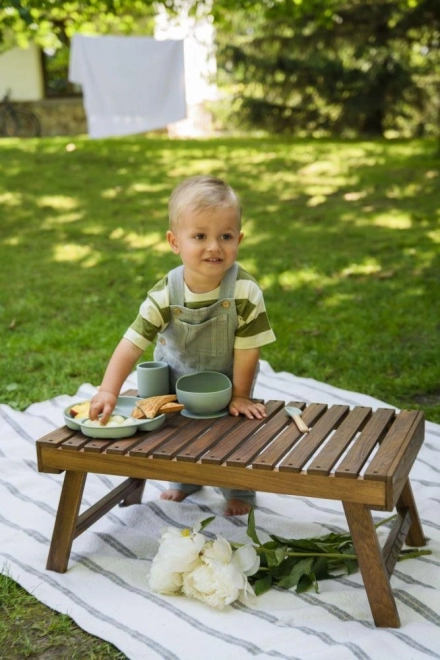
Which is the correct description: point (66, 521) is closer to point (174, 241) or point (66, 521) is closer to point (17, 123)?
point (174, 241)

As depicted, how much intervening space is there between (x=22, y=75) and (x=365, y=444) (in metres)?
16.5

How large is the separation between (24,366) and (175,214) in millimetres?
2219

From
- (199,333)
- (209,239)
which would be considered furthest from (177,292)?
(209,239)

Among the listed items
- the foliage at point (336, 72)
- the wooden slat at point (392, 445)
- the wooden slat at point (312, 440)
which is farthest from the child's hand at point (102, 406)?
the foliage at point (336, 72)

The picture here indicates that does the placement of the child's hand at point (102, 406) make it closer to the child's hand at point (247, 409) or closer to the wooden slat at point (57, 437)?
the wooden slat at point (57, 437)

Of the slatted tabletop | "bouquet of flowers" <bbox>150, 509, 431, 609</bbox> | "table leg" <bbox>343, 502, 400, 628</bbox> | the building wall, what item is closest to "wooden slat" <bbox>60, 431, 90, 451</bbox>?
the slatted tabletop

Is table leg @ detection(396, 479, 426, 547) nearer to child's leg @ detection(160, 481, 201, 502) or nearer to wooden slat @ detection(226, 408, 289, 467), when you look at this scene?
wooden slat @ detection(226, 408, 289, 467)

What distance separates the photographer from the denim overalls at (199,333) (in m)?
2.81

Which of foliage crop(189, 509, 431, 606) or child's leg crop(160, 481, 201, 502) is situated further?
child's leg crop(160, 481, 201, 502)

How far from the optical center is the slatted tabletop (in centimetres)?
217

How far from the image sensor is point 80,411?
2627 millimetres

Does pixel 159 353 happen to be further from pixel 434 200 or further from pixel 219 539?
pixel 434 200

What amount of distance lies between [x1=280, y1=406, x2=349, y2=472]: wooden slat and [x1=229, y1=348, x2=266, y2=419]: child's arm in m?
0.24

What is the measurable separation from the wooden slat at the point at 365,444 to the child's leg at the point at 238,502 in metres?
0.67
